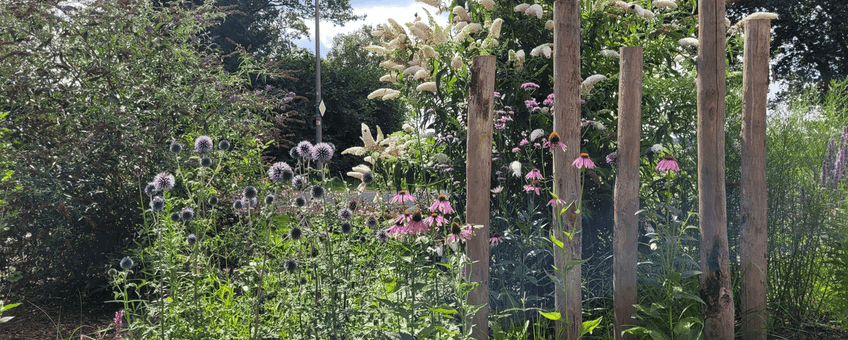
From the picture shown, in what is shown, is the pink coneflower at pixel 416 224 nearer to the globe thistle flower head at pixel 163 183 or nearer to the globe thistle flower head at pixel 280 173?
the globe thistle flower head at pixel 280 173

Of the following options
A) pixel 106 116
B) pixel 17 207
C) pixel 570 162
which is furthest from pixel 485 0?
pixel 17 207

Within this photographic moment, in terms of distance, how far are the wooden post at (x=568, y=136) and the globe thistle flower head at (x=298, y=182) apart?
1295mm

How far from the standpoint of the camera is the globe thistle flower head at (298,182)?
2.71m

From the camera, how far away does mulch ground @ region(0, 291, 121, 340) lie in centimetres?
392

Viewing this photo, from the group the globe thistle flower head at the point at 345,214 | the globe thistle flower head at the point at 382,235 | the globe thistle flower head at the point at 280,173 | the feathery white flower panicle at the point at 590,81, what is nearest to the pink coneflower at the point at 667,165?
the feathery white flower panicle at the point at 590,81

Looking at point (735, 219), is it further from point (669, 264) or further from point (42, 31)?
point (42, 31)

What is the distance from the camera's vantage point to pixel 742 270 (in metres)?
3.29

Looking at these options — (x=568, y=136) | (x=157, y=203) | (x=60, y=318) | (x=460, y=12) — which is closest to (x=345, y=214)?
(x=157, y=203)

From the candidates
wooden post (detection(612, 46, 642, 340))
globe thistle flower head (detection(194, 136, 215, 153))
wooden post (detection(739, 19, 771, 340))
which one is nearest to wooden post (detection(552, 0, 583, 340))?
wooden post (detection(612, 46, 642, 340))

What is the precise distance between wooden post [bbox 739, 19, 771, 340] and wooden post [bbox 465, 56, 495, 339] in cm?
148

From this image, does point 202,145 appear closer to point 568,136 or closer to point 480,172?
point 480,172

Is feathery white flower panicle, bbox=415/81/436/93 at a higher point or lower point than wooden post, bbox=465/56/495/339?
higher

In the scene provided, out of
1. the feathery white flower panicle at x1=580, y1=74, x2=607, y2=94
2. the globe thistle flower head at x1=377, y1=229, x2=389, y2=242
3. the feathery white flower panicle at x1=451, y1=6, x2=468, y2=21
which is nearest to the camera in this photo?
the globe thistle flower head at x1=377, y1=229, x2=389, y2=242

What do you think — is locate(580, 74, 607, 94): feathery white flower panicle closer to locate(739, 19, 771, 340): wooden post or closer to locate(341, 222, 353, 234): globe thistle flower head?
locate(739, 19, 771, 340): wooden post
